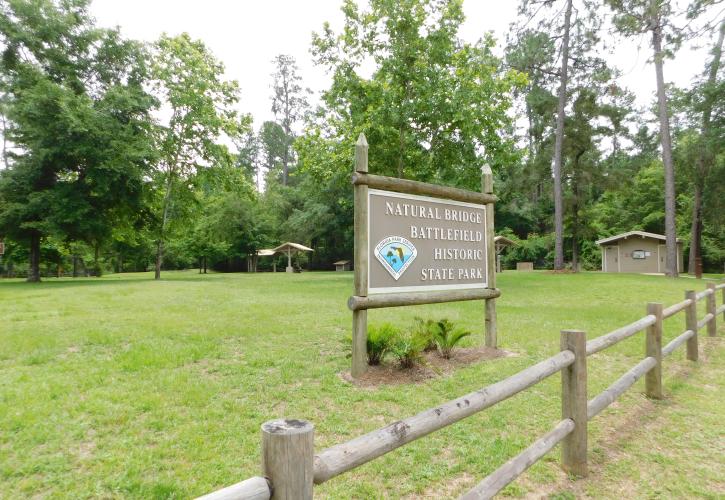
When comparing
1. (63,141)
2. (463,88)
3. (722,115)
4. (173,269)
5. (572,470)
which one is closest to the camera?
(572,470)

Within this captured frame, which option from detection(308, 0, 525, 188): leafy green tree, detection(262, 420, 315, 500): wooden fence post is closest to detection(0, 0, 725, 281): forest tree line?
detection(308, 0, 525, 188): leafy green tree

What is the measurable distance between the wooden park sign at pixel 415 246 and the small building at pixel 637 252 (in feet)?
97.4

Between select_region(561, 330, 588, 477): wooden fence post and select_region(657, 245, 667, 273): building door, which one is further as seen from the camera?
select_region(657, 245, 667, 273): building door

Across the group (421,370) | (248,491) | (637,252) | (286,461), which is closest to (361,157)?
(421,370)

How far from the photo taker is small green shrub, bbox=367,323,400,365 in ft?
17.9

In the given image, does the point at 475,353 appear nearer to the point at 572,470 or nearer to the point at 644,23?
the point at 572,470

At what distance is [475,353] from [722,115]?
27.0m

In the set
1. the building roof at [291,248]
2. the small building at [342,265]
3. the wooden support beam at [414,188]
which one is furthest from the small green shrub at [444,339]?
the small building at [342,265]

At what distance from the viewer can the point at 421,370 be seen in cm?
544

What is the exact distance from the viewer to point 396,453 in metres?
3.34

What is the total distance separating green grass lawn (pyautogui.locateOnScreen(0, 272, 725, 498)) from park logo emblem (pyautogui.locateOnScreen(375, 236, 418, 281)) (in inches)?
56.7

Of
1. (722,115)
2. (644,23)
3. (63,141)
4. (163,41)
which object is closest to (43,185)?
(63,141)

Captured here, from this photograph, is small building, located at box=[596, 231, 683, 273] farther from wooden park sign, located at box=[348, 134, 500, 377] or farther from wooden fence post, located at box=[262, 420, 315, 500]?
wooden fence post, located at box=[262, 420, 315, 500]

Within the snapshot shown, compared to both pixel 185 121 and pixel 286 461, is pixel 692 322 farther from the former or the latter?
pixel 185 121
